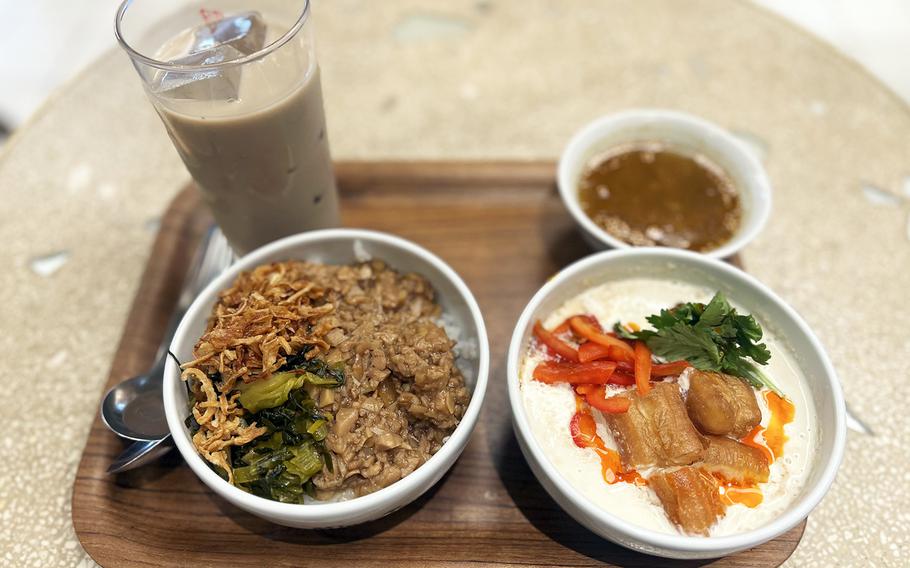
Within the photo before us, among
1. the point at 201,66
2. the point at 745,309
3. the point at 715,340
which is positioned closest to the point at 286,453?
the point at 201,66

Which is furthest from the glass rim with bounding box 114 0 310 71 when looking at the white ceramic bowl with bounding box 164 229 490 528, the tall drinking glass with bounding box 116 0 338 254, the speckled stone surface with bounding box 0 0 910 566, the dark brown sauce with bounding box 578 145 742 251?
the dark brown sauce with bounding box 578 145 742 251

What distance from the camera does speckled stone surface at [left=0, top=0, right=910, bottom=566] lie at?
75.4 inches

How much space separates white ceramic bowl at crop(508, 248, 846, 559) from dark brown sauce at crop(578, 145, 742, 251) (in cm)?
41

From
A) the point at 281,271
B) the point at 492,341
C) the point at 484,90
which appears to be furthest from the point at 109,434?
the point at 484,90

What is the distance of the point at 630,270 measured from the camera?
1979mm

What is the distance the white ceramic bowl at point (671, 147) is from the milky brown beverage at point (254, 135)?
0.96 metres

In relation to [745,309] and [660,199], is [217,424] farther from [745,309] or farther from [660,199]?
[660,199]

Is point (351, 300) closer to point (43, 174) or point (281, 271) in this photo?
point (281, 271)

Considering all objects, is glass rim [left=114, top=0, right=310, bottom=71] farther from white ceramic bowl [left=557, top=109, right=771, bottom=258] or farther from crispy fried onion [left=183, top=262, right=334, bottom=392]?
white ceramic bowl [left=557, top=109, right=771, bottom=258]

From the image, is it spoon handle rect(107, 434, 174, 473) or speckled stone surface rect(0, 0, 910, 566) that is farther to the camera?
speckled stone surface rect(0, 0, 910, 566)

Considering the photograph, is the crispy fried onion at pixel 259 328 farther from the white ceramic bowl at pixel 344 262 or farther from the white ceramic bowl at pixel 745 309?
the white ceramic bowl at pixel 745 309

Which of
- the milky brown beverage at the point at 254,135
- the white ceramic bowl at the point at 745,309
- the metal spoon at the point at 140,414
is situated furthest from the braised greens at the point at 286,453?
the milky brown beverage at the point at 254,135

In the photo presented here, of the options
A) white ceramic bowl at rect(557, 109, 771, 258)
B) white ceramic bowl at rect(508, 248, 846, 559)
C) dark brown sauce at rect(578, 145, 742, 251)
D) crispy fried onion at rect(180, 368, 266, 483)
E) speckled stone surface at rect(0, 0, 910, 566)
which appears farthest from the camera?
dark brown sauce at rect(578, 145, 742, 251)

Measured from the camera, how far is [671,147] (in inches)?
104
